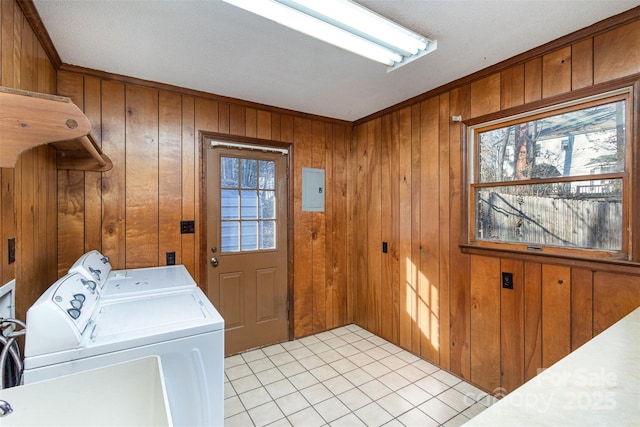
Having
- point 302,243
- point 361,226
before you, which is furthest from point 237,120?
point 361,226

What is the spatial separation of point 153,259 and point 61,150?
1022 mm

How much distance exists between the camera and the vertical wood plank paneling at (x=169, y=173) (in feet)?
8.41

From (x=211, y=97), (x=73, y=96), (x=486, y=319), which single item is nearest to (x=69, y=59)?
(x=73, y=96)

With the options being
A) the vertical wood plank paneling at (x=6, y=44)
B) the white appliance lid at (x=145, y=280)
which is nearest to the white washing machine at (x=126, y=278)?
the white appliance lid at (x=145, y=280)

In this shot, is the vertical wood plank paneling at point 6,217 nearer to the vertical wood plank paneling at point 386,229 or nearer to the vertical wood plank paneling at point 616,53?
the vertical wood plank paneling at point 386,229

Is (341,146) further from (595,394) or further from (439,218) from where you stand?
(595,394)

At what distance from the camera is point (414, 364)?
2695mm

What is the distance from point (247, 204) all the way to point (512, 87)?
2433 millimetres

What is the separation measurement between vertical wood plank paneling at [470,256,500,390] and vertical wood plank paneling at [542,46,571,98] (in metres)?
1.20

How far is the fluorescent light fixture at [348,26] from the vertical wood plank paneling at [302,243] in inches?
56.0

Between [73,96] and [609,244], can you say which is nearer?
[609,244]

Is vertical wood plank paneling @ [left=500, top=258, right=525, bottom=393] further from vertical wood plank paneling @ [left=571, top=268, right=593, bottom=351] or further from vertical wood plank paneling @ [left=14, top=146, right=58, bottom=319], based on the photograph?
vertical wood plank paneling @ [left=14, top=146, right=58, bottom=319]

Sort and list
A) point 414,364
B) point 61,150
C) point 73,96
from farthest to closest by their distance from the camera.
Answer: point 414,364 → point 73,96 → point 61,150

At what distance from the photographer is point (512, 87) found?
2.14 meters
